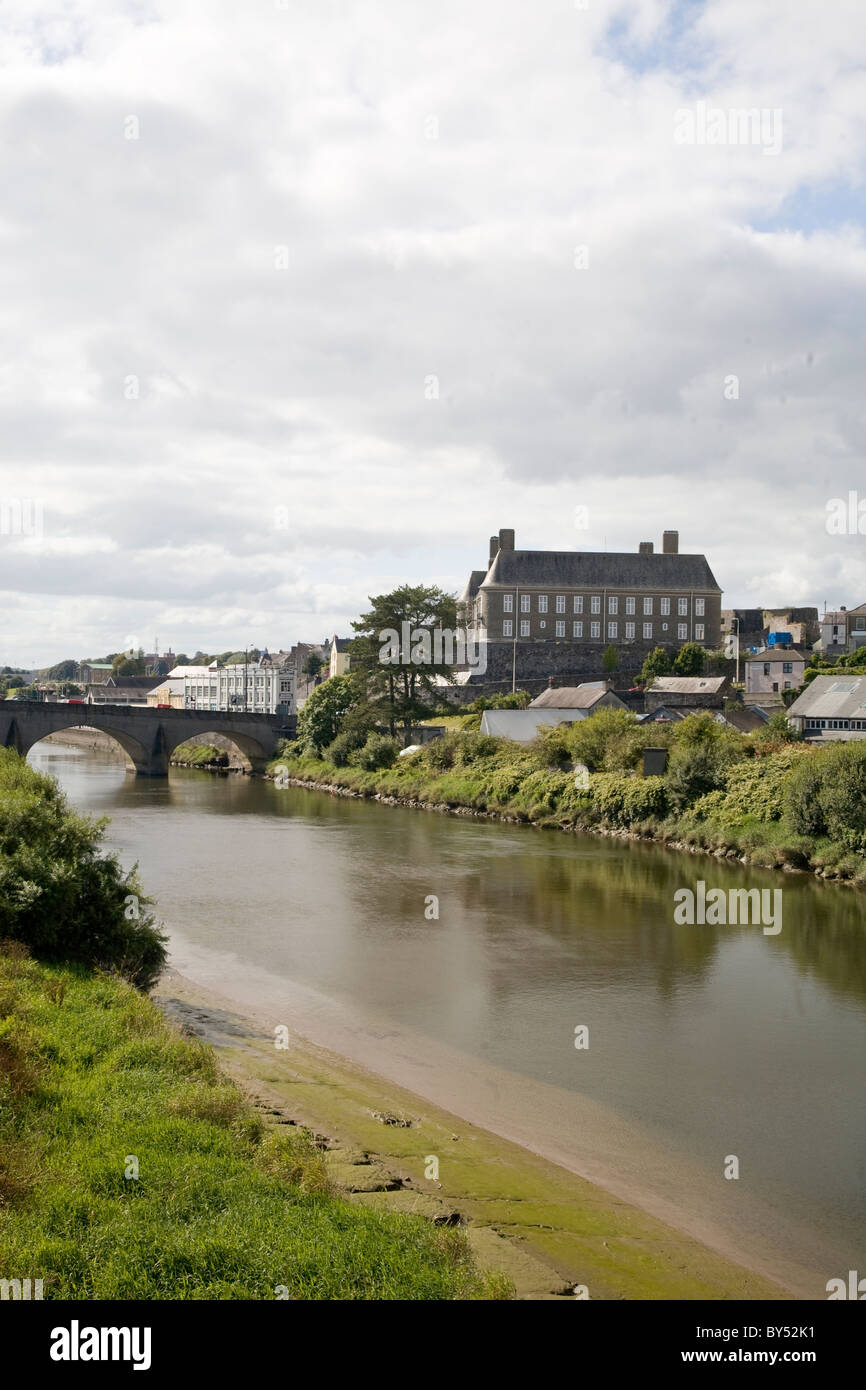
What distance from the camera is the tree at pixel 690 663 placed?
69375 mm

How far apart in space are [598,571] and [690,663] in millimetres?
13038

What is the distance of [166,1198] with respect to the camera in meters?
8.34

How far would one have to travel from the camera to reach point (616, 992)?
18.8 meters

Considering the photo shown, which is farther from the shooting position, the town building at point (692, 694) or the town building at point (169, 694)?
the town building at point (169, 694)

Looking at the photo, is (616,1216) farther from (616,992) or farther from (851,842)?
(851,842)

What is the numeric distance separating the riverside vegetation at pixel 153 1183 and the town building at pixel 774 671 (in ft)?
186

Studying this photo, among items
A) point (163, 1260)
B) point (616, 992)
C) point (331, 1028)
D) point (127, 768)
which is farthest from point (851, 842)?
point (127, 768)

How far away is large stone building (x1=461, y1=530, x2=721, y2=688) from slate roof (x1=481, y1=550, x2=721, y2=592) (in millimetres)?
74

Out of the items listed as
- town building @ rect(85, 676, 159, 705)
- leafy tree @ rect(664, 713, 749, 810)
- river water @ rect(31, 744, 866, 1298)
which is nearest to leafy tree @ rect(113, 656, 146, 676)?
town building @ rect(85, 676, 159, 705)

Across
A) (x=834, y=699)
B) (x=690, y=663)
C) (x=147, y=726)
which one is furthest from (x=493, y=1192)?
(x=690, y=663)

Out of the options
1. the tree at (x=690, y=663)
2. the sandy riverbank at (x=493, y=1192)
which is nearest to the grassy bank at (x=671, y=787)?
the sandy riverbank at (x=493, y=1192)

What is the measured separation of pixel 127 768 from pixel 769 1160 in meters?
62.4

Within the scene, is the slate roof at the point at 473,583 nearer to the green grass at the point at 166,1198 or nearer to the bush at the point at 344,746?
the bush at the point at 344,746

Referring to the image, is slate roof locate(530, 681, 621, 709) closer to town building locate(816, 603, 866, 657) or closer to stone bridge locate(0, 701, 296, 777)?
stone bridge locate(0, 701, 296, 777)
